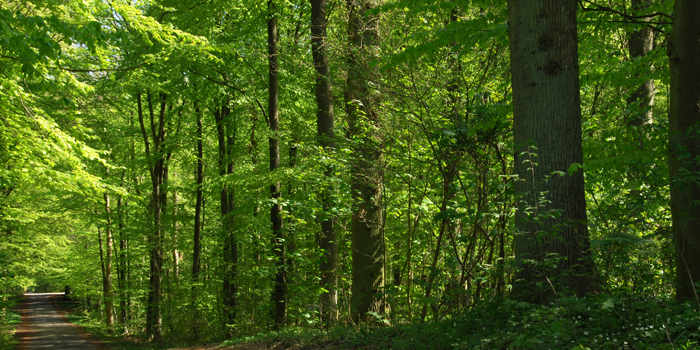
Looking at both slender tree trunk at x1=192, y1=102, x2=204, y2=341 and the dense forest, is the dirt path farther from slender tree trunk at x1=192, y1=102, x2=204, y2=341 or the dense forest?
slender tree trunk at x1=192, y1=102, x2=204, y2=341

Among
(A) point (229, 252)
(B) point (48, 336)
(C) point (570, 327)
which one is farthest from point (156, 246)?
(C) point (570, 327)

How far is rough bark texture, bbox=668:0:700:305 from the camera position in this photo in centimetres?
411

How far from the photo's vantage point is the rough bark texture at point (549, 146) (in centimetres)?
396

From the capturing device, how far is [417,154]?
7637mm

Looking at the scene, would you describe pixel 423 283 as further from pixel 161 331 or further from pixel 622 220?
pixel 161 331

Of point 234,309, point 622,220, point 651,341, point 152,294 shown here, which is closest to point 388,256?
point 234,309

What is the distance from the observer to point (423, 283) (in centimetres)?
459

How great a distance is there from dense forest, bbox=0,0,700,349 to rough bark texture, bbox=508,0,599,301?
21 mm

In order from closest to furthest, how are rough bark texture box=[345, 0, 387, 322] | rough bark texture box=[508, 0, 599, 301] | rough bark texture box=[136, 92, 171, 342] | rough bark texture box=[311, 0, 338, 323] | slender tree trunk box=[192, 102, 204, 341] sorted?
rough bark texture box=[508, 0, 599, 301]
rough bark texture box=[345, 0, 387, 322]
rough bark texture box=[311, 0, 338, 323]
slender tree trunk box=[192, 102, 204, 341]
rough bark texture box=[136, 92, 171, 342]

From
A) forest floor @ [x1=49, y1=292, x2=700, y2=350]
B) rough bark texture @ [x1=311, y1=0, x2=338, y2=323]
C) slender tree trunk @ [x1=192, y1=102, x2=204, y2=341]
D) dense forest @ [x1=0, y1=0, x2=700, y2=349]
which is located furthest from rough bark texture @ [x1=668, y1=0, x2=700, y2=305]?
slender tree trunk @ [x1=192, y1=102, x2=204, y2=341]

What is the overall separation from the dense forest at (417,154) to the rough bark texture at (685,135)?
2 cm

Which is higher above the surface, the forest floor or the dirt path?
the forest floor

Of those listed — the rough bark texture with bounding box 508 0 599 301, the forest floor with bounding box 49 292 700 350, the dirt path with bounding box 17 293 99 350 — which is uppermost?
the rough bark texture with bounding box 508 0 599 301

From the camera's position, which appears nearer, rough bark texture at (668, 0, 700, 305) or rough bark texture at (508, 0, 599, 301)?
rough bark texture at (508, 0, 599, 301)
